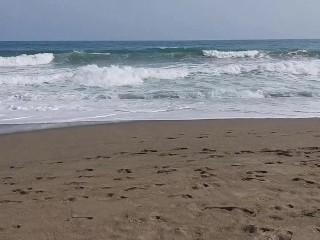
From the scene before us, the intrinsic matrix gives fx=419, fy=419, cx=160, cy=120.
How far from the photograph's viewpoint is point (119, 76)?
1485cm

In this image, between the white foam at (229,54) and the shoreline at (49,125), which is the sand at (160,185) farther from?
the white foam at (229,54)

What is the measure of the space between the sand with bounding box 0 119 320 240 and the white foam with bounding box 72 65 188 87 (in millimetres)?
7544

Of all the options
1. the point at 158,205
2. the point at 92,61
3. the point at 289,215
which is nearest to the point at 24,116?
the point at 158,205

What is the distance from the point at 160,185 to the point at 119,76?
36.9 ft

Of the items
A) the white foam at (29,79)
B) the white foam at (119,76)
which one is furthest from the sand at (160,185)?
the white foam at (29,79)

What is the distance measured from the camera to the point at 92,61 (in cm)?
2255

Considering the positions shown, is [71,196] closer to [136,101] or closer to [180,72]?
[136,101]

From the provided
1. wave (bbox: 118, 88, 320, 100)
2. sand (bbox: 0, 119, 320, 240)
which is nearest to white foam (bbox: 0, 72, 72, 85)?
wave (bbox: 118, 88, 320, 100)

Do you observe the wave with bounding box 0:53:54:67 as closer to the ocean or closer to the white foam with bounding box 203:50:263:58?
the ocean

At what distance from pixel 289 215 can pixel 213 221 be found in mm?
596

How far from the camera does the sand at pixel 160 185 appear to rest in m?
2.97

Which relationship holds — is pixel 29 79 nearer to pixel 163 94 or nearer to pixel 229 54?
pixel 163 94

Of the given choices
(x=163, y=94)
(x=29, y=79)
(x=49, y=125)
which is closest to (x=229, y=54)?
(x=29, y=79)

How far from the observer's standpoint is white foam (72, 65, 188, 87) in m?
14.1
